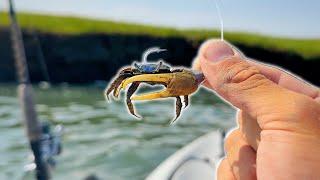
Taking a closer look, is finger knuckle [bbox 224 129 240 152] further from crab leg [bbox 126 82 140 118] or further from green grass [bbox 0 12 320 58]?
green grass [bbox 0 12 320 58]

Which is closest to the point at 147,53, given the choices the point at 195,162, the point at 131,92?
the point at 131,92

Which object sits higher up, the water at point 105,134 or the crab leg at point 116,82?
the crab leg at point 116,82

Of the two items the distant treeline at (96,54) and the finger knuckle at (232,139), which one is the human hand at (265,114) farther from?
the distant treeline at (96,54)

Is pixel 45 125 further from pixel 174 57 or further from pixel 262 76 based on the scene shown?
pixel 174 57

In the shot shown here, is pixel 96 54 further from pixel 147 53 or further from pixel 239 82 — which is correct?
pixel 239 82

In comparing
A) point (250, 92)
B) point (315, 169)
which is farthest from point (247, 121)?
point (315, 169)

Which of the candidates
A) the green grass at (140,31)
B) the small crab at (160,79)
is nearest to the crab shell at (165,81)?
the small crab at (160,79)
